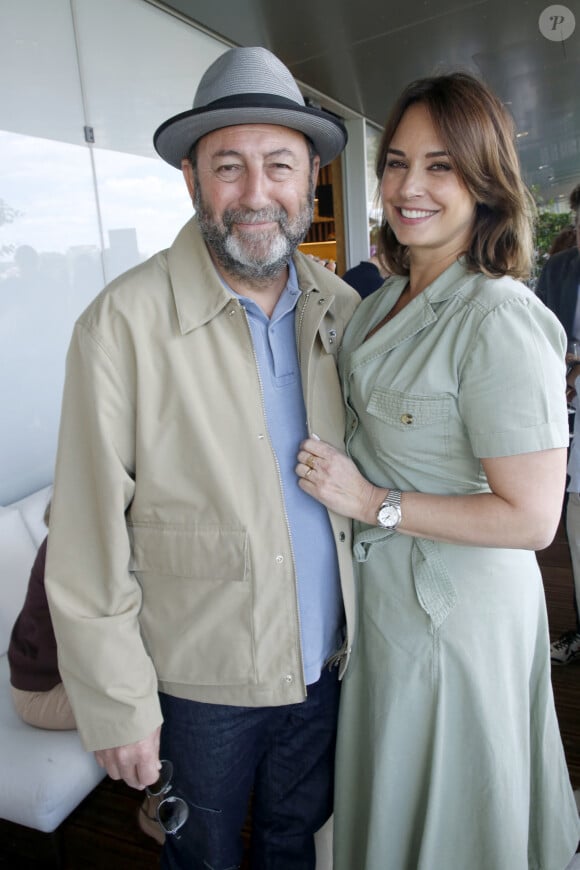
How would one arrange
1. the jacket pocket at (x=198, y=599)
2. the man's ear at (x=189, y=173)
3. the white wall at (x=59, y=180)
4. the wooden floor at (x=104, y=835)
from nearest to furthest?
the jacket pocket at (x=198, y=599) < the man's ear at (x=189, y=173) < the wooden floor at (x=104, y=835) < the white wall at (x=59, y=180)

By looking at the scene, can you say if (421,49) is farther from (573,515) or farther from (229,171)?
(229,171)

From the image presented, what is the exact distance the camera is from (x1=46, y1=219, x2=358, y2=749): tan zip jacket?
1.27m

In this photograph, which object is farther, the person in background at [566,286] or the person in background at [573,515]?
the person in background at [566,286]

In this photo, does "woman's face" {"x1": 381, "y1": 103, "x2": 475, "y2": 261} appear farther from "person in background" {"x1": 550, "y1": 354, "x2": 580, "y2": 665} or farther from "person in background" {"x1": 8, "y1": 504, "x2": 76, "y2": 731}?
"person in background" {"x1": 550, "y1": 354, "x2": 580, "y2": 665}

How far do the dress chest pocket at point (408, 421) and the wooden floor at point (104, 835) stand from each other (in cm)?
155

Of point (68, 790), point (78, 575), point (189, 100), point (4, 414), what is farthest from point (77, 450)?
point (189, 100)

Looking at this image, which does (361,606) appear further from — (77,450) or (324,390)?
(77,450)

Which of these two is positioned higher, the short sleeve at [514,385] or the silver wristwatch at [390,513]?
the short sleeve at [514,385]

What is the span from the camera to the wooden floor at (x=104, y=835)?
2000 millimetres

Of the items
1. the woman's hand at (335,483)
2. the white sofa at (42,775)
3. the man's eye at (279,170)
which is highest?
the man's eye at (279,170)

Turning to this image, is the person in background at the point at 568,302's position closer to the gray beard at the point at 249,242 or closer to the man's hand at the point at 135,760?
the gray beard at the point at 249,242

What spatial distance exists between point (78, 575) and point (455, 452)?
0.77 meters

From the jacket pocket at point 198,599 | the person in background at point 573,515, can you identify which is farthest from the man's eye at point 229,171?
the person in background at point 573,515

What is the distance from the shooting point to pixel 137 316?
50.4 inches
